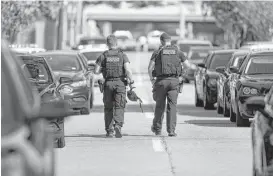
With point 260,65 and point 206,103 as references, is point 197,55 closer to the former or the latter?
point 206,103

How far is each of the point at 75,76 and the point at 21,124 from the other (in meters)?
15.5

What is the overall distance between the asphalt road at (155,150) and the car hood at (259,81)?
32.0 inches

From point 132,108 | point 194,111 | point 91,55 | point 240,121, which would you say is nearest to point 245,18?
point 91,55

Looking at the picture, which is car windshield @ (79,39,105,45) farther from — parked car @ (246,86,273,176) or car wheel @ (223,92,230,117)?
parked car @ (246,86,273,176)

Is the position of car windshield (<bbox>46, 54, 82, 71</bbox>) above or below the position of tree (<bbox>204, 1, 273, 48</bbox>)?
above

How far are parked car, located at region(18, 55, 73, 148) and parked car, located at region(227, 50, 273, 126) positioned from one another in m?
3.83

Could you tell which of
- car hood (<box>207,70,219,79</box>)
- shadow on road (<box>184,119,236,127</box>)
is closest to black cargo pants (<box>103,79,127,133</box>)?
shadow on road (<box>184,119,236,127</box>)

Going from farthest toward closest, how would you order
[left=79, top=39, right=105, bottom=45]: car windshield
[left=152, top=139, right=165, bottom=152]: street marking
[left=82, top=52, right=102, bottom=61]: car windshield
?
[left=79, top=39, right=105, bottom=45]: car windshield, [left=82, top=52, right=102, bottom=61]: car windshield, [left=152, top=139, right=165, bottom=152]: street marking

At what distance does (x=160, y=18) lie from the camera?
4126 inches

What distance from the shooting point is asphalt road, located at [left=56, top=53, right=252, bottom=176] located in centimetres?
1206

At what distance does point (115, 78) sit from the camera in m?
16.5

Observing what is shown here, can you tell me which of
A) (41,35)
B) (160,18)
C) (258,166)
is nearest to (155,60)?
(258,166)

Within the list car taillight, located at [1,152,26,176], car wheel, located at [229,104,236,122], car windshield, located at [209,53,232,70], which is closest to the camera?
car taillight, located at [1,152,26,176]

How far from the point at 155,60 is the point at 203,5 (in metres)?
44.2
